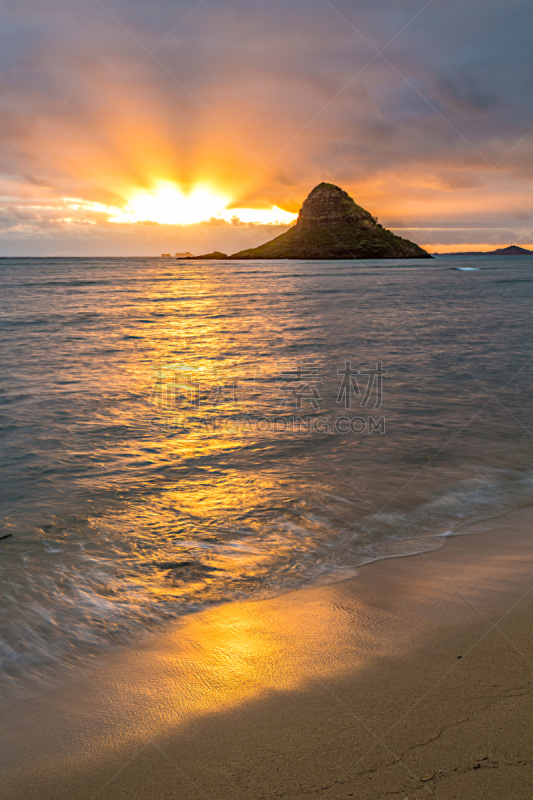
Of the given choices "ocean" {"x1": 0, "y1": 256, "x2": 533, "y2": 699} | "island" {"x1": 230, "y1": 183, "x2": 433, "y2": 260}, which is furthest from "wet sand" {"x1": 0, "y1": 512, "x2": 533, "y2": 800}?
"island" {"x1": 230, "y1": 183, "x2": 433, "y2": 260}

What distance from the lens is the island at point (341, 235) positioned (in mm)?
171000

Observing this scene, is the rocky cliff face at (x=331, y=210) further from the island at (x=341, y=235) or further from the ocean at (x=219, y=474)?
the ocean at (x=219, y=474)

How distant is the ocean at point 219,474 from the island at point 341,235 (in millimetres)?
165165

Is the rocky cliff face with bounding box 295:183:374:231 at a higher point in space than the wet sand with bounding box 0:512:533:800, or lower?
higher

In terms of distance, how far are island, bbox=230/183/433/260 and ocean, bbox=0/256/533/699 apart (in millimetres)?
165165

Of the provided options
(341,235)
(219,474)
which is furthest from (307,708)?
(341,235)

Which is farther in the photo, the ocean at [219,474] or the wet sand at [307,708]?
the ocean at [219,474]

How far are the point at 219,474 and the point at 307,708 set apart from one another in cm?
401

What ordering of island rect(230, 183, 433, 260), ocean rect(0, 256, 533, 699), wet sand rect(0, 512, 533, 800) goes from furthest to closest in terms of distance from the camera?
1. island rect(230, 183, 433, 260)
2. ocean rect(0, 256, 533, 699)
3. wet sand rect(0, 512, 533, 800)

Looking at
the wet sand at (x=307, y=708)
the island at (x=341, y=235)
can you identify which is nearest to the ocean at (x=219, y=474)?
the wet sand at (x=307, y=708)

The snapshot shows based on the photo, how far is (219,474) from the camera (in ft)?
20.8

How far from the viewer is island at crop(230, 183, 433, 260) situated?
→ 171 metres

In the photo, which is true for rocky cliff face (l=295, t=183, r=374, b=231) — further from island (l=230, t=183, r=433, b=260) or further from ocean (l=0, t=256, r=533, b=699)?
ocean (l=0, t=256, r=533, b=699)

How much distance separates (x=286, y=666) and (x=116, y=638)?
130cm
